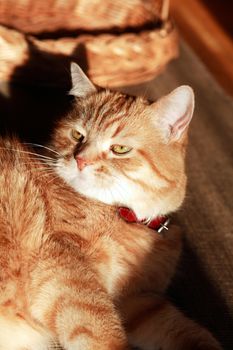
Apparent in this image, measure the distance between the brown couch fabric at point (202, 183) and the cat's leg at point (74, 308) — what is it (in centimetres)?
39

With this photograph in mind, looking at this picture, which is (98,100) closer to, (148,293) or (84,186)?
(84,186)

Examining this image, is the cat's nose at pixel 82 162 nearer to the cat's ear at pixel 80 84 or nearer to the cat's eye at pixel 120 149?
the cat's eye at pixel 120 149

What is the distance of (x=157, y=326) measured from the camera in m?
1.42

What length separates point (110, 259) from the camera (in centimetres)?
138

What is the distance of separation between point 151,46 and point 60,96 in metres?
0.47

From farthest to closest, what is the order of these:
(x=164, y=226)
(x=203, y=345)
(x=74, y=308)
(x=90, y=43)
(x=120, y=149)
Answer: (x=90, y=43) < (x=164, y=226) < (x=120, y=149) < (x=203, y=345) < (x=74, y=308)

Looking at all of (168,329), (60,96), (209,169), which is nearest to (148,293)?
(168,329)

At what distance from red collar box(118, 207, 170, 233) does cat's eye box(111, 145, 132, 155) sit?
0.54 feet

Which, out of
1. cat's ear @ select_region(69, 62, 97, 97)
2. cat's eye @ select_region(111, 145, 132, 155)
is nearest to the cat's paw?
cat's eye @ select_region(111, 145, 132, 155)

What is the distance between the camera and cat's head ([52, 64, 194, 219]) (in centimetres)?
141

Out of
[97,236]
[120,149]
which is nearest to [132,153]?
[120,149]

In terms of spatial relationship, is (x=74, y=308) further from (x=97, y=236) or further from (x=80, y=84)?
(x=80, y=84)

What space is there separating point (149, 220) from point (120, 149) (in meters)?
0.24

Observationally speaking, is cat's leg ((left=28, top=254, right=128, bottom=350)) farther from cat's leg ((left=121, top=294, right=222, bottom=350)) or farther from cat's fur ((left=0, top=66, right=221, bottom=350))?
cat's leg ((left=121, top=294, right=222, bottom=350))
